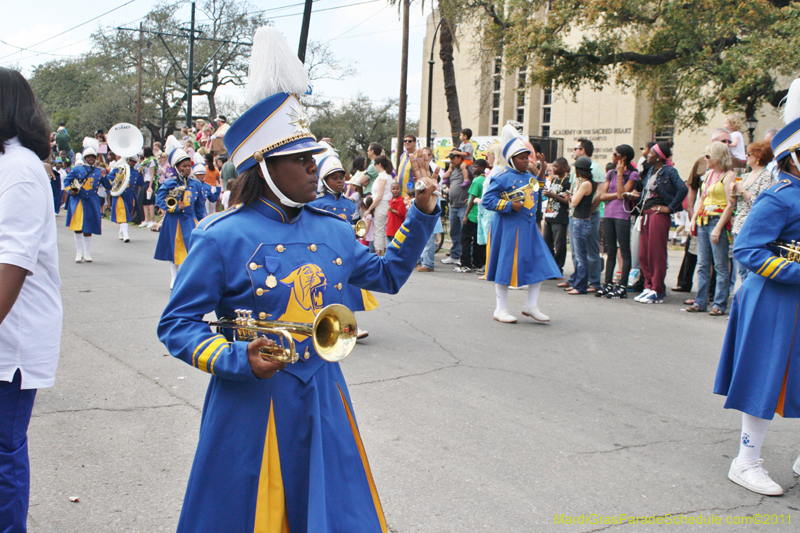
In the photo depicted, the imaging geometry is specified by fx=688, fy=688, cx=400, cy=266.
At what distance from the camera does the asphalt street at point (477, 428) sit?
3551mm

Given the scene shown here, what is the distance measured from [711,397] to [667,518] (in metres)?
2.26

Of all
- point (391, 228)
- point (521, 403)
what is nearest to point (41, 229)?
point (521, 403)

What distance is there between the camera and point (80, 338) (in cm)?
695

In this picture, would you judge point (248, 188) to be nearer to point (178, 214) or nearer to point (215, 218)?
point (215, 218)

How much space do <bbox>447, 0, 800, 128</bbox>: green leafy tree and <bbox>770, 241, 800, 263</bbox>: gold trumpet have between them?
43.4 ft

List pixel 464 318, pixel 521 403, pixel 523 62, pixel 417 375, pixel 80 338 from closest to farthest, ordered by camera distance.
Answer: pixel 521 403 < pixel 417 375 < pixel 80 338 < pixel 464 318 < pixel 523 62

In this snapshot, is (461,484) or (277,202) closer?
(277,202)

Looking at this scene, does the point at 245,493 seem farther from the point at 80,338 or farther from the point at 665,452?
the point at 80,338

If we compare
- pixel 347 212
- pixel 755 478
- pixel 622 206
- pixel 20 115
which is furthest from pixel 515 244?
pixel 20 115

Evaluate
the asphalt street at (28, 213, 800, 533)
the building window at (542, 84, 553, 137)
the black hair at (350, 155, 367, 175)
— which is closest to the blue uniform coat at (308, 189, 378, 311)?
the asphalt street at (28, 213, 800, 533)

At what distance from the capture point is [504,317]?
804 cm

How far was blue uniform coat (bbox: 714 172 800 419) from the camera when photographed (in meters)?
3.73

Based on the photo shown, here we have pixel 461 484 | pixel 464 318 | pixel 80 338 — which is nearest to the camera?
pixel 461 484

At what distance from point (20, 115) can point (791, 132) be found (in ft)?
12.4
